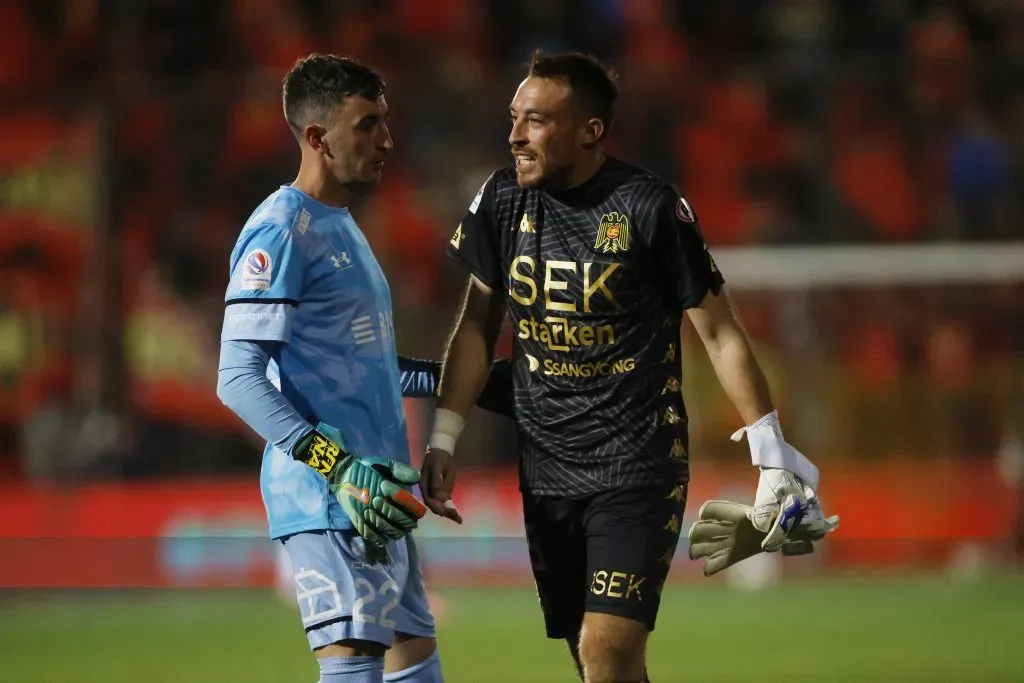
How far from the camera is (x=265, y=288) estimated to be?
174 inches

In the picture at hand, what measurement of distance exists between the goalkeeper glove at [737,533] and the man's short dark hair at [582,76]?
50.0 inches

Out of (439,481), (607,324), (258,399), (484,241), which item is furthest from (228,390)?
(607,324)

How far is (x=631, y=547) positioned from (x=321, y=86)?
5.43ft

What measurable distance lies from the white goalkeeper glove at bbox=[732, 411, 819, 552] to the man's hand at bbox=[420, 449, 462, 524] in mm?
896

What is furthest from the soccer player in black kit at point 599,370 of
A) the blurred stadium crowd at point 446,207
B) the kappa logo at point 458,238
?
the blurred stadium crowd at point 446,207

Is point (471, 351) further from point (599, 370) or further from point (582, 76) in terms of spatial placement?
point (582, 76)

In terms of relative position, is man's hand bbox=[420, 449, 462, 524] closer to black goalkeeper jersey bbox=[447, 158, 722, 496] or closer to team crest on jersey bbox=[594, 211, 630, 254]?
black goalkeeper jersey bbox=[447, 158, 722, 496]

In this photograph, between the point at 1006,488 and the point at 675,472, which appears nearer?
the point at 675,472

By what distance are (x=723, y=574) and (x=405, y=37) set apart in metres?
6.26

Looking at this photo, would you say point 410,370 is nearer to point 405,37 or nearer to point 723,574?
point 723,574

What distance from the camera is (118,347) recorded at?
12805mm

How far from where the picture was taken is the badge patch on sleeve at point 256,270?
4426 mm

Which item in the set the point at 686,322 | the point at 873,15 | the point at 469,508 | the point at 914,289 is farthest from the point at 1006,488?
the point at 873,15

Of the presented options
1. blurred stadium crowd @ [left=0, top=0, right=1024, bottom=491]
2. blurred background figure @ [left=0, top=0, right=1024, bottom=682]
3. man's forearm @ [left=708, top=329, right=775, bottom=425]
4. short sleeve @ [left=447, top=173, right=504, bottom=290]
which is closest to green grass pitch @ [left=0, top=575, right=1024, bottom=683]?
blurred background figure @ [left=0, top=0, right=1024, bottom=682]
